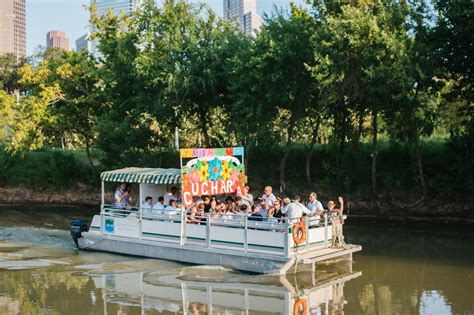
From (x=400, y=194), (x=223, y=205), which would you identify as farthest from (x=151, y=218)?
(x=400, y=194)

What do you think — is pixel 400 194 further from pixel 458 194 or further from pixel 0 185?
pixel 0 185

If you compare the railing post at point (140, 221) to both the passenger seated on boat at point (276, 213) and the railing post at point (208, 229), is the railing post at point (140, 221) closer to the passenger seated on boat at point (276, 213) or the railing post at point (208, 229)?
the railing post at point (208, 229)

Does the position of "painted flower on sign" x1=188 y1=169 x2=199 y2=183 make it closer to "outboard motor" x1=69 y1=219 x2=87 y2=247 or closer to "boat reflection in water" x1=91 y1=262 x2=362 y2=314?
"boat reflection in water" x1=91 y1=262 x2=362 y2=314

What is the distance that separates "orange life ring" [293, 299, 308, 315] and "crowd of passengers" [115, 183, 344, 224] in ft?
7.87

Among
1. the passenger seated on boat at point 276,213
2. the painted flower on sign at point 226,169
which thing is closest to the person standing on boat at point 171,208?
the painted flower on sign at point 226,169

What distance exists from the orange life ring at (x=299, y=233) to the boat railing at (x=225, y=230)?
0.10 metres

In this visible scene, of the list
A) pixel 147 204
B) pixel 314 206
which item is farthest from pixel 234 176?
pixel 314 206

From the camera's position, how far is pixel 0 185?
44.1m

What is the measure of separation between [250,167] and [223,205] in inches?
804

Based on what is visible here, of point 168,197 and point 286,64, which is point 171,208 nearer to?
point 168,197

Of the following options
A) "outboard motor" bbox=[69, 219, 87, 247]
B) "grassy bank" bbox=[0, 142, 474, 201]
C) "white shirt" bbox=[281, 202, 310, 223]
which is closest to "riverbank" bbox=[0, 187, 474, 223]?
"grassy bank" bbox=[0, 142, 474, 201]

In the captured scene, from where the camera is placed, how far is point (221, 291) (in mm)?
15148

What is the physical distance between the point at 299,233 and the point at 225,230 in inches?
91.0

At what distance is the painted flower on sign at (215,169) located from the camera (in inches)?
746
